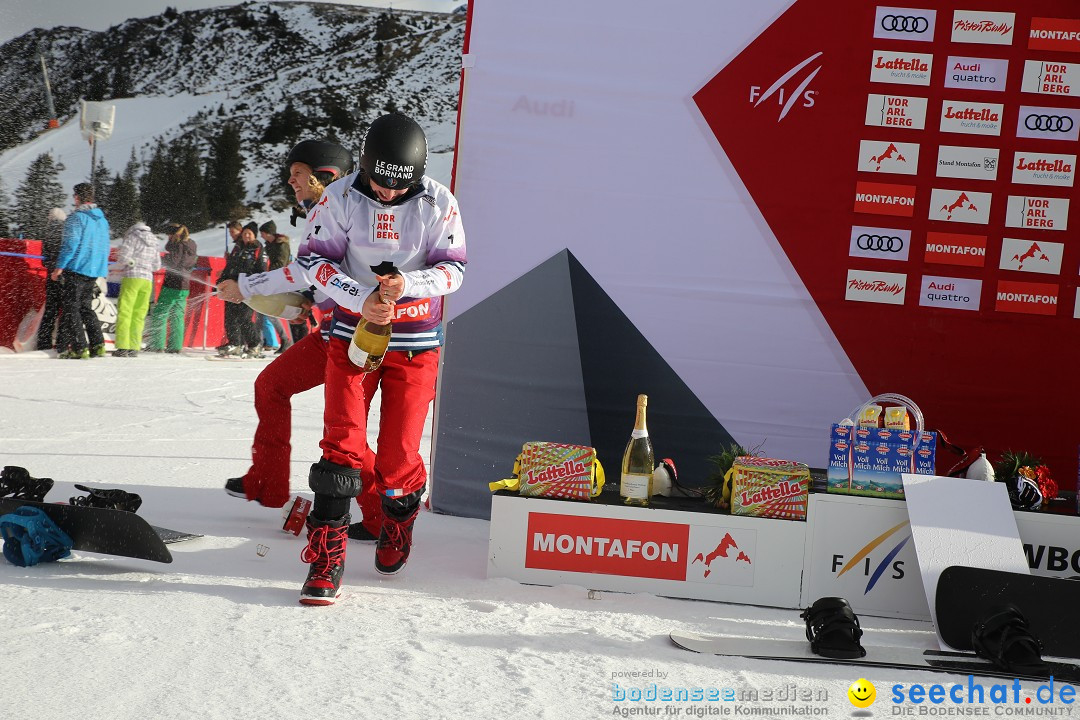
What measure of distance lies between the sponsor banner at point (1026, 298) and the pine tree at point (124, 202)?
→ 42.3 m

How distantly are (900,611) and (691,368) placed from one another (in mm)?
1472

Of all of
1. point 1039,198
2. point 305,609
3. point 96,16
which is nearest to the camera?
point 305,609

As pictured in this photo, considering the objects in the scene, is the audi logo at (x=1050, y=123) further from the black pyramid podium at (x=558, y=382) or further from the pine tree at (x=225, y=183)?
the pine tree at (x=225, y=183)

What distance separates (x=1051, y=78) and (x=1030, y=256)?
31.0 inches

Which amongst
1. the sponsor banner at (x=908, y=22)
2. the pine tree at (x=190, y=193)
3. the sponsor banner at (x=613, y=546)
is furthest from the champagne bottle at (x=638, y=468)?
the pine tree at (x=190, y=193)

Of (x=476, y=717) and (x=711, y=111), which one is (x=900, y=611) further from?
(x=711, y=111)

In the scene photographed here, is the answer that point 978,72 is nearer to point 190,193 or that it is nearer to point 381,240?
point 381,240

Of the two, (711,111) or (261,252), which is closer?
(711,111)

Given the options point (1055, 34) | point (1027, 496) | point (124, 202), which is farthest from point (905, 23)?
point (124, 202)

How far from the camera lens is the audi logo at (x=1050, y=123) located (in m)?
4.11

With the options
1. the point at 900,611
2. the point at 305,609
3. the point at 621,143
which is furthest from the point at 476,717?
the point at 621,143

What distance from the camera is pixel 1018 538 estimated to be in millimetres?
3027

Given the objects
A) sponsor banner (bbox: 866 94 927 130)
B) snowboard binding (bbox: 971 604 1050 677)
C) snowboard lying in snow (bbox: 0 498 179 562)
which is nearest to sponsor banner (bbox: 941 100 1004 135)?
sponsor banner (bbox: 866 94 927 130)

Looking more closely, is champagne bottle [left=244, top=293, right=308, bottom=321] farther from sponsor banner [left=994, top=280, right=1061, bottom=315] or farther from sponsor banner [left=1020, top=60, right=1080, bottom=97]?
sponsor banner [left=1020, top=60, right=1080, bottom=97]
